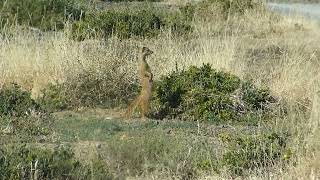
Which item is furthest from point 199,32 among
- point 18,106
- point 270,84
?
point 18,106

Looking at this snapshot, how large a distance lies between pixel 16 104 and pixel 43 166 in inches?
141

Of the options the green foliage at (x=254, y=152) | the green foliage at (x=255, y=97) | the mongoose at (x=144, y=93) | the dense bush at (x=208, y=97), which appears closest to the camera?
the green foliage at (x=254, y=152)

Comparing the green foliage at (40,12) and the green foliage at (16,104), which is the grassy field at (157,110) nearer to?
the green foliage at (16,104)

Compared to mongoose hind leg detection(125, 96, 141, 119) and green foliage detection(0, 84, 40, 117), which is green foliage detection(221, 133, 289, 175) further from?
green foliage detection(0, 84, 40, 117)

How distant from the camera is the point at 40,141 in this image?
827cm

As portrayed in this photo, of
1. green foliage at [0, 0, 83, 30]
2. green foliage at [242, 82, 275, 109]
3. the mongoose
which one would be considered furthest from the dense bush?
green foliage at [0, 0, 83, 30]

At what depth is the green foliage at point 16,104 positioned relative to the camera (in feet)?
31.9

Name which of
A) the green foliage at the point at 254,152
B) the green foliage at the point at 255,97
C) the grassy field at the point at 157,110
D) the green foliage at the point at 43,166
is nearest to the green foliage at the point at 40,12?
the grassy field at the point at 157,110

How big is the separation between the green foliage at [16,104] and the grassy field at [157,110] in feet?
0.06

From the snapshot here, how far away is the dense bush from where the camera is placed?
10.4 meters

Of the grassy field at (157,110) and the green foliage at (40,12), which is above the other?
the grassy field at (157,110)

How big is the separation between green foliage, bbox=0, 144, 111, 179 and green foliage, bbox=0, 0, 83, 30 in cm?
1282

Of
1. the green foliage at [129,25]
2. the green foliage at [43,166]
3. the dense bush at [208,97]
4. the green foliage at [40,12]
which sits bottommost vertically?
the green foliage at [40,12]

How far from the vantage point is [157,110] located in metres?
10.6
